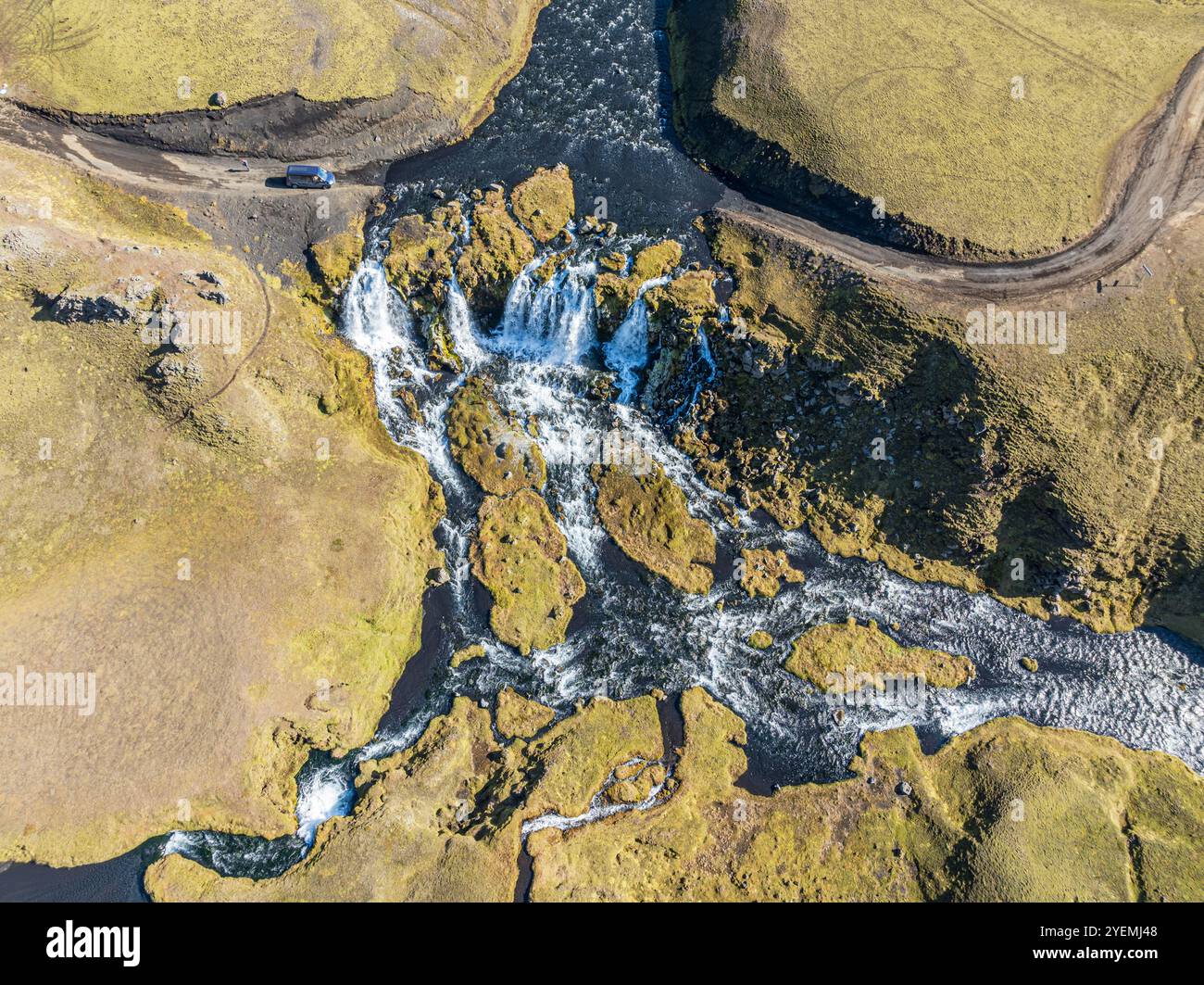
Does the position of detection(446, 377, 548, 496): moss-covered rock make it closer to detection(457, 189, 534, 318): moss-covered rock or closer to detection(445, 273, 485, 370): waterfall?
detection(445, 273, 485, 370): waterfall

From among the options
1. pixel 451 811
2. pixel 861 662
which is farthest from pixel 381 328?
pixel 861 662

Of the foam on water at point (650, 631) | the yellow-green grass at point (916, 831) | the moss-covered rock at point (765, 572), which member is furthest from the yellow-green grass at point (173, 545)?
the moss-covered rock at point (765, 572)

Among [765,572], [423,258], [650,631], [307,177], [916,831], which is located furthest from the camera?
[307,177]

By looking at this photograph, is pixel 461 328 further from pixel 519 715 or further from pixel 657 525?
pixel 519 715

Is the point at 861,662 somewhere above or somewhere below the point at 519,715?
above

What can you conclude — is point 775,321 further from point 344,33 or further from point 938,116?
point 344,33

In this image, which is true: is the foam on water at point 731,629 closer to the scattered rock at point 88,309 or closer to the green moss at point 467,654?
the green moss at point 467,654
